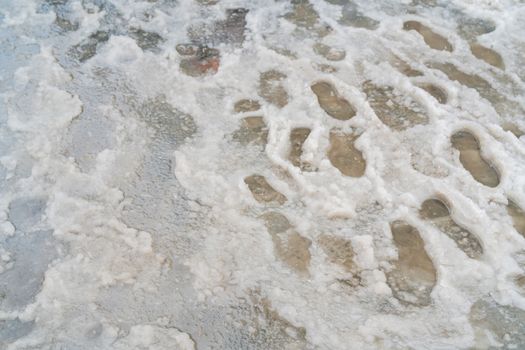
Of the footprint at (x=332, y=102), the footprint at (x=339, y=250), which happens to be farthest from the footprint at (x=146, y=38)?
the footprint at (x=339, y=250)

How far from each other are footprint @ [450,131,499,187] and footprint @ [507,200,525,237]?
199 mm

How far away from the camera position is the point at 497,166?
3326 millimetres

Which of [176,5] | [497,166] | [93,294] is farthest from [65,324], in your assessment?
[176,5]

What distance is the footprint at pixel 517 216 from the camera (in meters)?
2.97

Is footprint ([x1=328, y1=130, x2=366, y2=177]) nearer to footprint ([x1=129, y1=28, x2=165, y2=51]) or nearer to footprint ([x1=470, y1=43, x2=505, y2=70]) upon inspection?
footprint ([x1=470, y1=43, x2=505, y2=70])

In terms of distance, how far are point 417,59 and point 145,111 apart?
2191mm

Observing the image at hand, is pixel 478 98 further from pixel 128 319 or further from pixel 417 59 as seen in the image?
pixel 128 319

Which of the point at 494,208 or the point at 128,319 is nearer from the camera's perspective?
the point at 128,319

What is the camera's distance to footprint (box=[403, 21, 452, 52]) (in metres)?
4.43

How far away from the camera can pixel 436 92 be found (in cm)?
396

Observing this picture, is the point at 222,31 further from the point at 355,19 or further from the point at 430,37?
the point at 430,37

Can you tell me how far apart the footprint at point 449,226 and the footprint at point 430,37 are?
71.7 inches

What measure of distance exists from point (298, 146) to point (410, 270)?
3.81 feet

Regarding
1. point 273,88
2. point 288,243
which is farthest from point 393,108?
point 288,243
